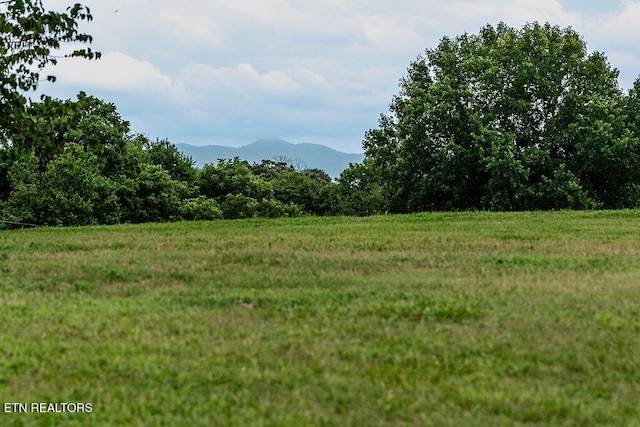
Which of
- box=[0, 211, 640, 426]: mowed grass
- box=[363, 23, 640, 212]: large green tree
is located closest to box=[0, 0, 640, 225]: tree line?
box=[363, 23, 640, 212]: large green tree

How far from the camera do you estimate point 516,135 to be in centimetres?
3259

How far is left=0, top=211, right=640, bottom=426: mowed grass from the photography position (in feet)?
18.4

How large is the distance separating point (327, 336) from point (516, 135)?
89.5 feet

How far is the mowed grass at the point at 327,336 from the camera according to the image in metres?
5.59

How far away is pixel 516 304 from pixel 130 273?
642cm

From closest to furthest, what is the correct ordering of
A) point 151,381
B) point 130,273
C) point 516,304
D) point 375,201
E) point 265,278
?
point 151,381
point 516,304
point 265,278
point 130,273
point 375,201

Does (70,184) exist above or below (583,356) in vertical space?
above

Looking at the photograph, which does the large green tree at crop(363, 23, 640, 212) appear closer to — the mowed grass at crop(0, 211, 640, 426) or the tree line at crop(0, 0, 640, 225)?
the tree line at crop(0, 0, 640, 225)

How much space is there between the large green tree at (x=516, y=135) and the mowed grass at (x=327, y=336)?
1671 centimetres

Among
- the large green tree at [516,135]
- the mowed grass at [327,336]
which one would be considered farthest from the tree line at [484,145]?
the mowed grass at [327,336]

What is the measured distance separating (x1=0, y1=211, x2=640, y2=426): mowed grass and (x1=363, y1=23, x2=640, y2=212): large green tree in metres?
16.7

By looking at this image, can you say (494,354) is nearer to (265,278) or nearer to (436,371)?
(436,371)

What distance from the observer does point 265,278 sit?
10922 millimetres

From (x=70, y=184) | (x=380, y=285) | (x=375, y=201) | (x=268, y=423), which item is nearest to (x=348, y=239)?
(x=380, y=285)
